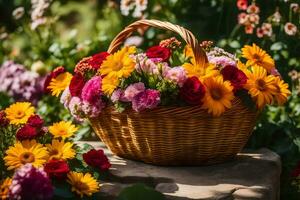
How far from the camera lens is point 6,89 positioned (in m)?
4.45

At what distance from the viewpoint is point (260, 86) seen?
272cm

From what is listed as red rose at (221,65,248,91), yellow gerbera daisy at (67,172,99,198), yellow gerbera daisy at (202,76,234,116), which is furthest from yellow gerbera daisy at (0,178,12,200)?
red rose at (221,65,248,91)

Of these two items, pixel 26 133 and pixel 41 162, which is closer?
pixel 41 162

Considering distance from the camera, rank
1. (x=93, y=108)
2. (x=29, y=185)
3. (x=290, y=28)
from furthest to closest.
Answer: (x=290, y=28) < (x=93, y=108) < (x=29, y=185)

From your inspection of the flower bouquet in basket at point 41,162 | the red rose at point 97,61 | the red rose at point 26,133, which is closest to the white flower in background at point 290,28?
the red rose at point 97,61

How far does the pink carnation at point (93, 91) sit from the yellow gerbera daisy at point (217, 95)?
49 centimetres

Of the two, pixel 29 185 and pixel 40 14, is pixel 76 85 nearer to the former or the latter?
pixel 29 185

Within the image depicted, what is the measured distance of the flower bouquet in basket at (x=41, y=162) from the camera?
219 cm

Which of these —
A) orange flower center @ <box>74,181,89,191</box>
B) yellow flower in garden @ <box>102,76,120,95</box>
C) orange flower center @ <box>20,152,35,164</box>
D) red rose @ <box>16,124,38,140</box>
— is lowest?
orange flower center @ <box>74,181,89,191</box>

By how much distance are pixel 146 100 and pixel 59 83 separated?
0.63 m

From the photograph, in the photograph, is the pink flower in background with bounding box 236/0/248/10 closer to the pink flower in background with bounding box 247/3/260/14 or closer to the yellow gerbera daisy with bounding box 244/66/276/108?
the pink flower in background with bounding box 247/3/260/14

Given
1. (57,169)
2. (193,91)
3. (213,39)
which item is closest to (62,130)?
(57,169)

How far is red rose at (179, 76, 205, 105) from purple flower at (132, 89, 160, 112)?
0.39ft

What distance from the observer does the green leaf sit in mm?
2354
